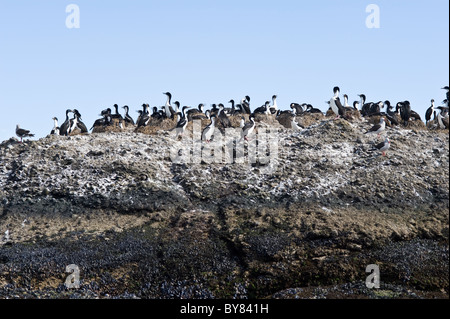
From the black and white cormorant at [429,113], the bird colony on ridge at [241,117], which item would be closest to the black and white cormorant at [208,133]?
the bird colony on ridge at [241,117]

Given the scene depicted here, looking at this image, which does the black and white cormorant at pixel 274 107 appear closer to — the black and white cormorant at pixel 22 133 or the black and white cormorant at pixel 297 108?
the black and white cormorant at pixel 297 108

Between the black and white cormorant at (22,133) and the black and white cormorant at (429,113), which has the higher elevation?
the black and white cormorant at (429,113)

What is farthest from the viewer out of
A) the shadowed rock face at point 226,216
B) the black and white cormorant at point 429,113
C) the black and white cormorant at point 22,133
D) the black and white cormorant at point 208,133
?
the black and white cormorant at point 429,113

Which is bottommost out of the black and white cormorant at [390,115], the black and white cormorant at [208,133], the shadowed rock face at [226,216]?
the shadowed rock face at [226,216]

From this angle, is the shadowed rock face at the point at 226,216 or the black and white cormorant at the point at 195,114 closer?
the shadowed rock face at the point at 226,216

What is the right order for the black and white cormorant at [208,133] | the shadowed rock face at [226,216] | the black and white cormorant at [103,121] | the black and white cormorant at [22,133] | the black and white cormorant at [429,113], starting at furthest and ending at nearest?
the black and white cormorant at [429,113] < the black and white cormorant at [103,121] < the black and white cormorant at [22,133] < the black and white cormorant at [208,133] < the shadowed rock face at [226,216]

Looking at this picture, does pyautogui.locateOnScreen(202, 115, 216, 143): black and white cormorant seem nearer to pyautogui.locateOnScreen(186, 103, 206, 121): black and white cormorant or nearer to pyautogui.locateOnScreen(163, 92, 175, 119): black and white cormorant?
pyautogui.locateOnScreen(186, 103, 206, 121): black and white cormorant

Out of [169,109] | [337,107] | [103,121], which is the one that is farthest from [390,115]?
[103,121]

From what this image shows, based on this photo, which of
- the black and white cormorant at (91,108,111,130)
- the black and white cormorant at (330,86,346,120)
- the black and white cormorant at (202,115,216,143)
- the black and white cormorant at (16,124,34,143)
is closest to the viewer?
the black and white cormorant at (202,115,216,143)

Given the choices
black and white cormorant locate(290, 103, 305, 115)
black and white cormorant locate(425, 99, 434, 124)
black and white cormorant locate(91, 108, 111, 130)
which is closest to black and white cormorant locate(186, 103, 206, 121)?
black and white cormorant locate(91, 108, 111, 130)

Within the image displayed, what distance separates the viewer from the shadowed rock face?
684 inches

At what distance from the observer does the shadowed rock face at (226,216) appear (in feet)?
57.0
